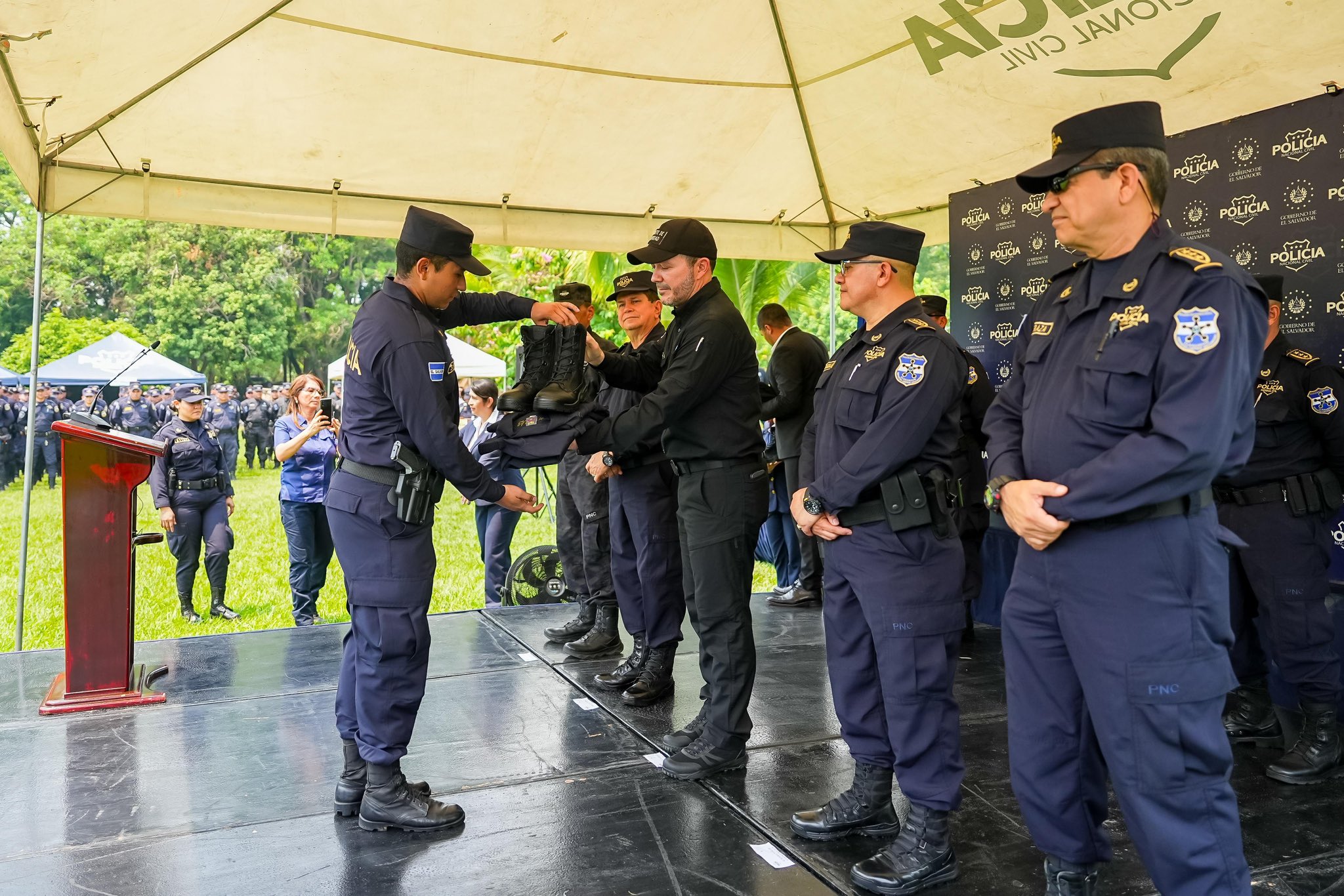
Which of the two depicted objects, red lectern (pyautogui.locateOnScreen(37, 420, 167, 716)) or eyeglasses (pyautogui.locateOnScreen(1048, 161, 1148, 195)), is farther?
red lectern (pyautogui.locateOnScreen(37, 420, 167, 716))

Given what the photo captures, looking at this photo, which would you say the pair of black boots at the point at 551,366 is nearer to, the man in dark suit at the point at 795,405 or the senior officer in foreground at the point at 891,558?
the senior officer in foreground at the point at 891,558

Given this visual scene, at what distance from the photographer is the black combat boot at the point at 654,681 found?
4.35m

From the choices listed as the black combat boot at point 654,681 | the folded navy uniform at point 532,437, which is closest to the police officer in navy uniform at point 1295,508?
the black combat boot at point 654,681

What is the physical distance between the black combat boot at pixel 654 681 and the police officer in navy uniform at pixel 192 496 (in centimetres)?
457

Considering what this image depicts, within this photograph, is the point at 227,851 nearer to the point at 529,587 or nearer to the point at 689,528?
the point at 689,528

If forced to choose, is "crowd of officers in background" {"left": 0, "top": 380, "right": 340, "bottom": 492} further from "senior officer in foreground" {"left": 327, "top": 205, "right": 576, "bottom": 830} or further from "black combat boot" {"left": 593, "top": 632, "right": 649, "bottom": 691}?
"senior officer in foreground" {"left": 327, "top": 205, "right": 576, "bottom": 830}

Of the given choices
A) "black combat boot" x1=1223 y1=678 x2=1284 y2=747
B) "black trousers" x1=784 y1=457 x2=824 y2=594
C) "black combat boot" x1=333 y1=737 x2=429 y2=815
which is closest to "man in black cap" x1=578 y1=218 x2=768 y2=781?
"black combat boot" x1=333 y1=737 x2=429 y2=815

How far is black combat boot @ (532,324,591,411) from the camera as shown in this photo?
3.49 meters

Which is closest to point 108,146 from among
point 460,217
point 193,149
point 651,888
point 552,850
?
point 193,149

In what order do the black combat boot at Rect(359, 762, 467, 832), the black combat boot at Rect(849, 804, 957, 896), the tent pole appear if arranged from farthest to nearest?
the tent pole < the black combat boot at Rect(359, 762, 467, 832) < the black combat boot at Rect(849, 804, 957, 896)

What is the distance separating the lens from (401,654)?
10.2 feet

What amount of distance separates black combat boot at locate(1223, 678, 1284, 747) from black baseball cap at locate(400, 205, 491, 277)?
3.46 metres

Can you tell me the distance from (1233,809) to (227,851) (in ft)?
8.94

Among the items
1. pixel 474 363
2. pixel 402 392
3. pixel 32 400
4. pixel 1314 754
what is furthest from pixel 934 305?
pixel 474 363
